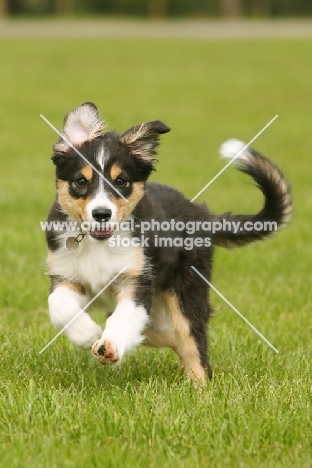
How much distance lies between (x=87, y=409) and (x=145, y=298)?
2.92ft

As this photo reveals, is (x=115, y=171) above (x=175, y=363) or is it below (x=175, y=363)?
above

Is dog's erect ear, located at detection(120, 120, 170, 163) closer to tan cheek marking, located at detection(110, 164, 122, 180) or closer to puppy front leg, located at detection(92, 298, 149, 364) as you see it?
tan cheek marking, located at detection(110, 164, 122, 180)

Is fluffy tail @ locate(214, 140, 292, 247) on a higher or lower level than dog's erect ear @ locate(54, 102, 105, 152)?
lower

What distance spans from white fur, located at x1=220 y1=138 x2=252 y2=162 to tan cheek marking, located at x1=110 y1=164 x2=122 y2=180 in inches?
28.4

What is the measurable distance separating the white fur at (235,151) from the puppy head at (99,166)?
16.7 inches

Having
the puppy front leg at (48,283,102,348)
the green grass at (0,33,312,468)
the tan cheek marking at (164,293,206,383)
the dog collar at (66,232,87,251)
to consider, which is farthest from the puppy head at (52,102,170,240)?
the green grass at (0,33,312,468)

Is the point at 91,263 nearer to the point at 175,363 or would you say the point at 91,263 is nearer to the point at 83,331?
the point at 83,331

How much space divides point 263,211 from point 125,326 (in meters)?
1.37

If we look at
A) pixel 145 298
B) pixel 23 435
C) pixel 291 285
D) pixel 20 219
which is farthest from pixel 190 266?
pixel 20 219

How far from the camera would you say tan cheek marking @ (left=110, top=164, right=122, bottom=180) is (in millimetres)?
4543

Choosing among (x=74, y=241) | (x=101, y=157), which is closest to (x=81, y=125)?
(x=101, y=157)

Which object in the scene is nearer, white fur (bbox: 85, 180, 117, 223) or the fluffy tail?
white fur (bbox: 85, 180, 117, 223)

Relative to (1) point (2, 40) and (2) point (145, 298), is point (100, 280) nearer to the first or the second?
(2) point (145, 298)

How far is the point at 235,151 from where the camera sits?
199 inches
